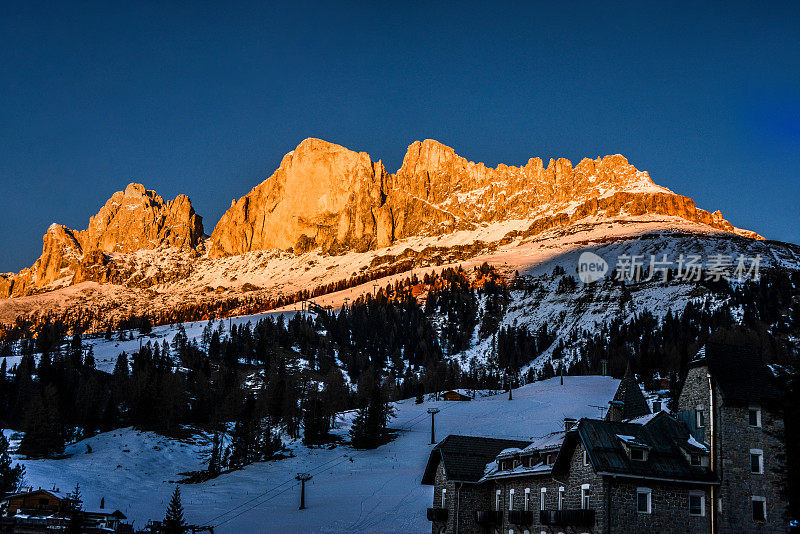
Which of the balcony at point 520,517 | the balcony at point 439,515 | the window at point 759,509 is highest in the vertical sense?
the window at point 759,509

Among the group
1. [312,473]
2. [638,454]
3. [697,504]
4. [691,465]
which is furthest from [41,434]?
[697,504]

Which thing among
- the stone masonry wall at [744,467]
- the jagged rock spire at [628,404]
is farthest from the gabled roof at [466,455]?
the jagged rock spire at [628,404]

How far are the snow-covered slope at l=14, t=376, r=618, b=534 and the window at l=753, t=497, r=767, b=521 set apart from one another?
101ft

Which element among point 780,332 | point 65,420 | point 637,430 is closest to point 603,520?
point 637,430

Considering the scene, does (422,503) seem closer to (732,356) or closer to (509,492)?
(509,492)

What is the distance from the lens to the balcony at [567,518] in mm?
39719

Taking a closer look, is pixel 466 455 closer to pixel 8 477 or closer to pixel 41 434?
pixel 8 477

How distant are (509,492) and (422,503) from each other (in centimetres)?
2654

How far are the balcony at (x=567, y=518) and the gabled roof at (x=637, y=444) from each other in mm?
2088

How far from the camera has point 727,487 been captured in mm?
40469

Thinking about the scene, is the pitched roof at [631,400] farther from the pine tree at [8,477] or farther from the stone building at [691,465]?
the pine tree at [8,477]

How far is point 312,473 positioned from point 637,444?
6764 cm

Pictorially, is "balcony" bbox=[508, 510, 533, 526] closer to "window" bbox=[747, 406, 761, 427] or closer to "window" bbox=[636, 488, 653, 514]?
"window" bbox=[636, 488, 653, 514]

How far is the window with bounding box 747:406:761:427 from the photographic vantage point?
136 ft
